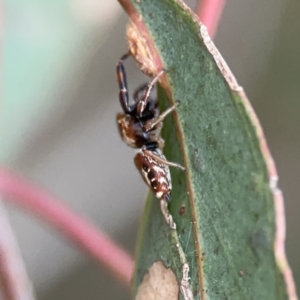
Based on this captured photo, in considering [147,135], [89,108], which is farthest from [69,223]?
[89,108]

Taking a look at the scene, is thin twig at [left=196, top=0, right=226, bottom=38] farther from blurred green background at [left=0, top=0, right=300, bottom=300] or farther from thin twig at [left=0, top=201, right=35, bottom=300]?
blurred green background at [left=0, top=0, right=300, bottom=300]

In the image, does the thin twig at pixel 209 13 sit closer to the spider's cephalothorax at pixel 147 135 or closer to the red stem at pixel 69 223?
the spider's cephalothorax at pixel 147 135

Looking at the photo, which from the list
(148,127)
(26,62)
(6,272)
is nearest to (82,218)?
(6,272)

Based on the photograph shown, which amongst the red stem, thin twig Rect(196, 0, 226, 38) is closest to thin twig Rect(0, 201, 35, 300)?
the red stem

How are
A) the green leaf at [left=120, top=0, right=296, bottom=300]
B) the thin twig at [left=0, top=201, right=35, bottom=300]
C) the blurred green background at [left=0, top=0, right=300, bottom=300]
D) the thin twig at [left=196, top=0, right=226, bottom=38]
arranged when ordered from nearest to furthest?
1. the green leaf at [left=120, top=0, right=296, bottom=300]
2. the thin twig at [left=196, top=0, right=226, bottom=38]
3. the thin twig at [left=0, top=201, right=35, bottom=300]
4. the blurred green background at [left=0, top=0, right=300, bottom=300]

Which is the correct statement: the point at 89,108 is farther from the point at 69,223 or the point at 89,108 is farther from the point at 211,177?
the point at 211,177

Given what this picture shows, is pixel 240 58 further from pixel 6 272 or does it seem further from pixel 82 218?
pixel 6 272

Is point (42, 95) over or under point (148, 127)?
over
